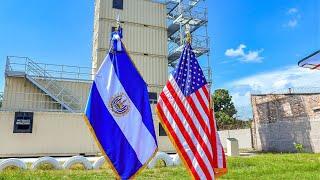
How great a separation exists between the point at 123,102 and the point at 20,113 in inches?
685

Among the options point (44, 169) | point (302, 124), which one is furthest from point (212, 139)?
point (302, 124)

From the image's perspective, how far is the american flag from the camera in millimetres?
5617

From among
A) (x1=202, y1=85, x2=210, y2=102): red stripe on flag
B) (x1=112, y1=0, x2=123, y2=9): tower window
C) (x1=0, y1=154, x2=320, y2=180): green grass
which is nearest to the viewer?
(x1=202, y1=85, x2=210, y2=102): red stripe on flag

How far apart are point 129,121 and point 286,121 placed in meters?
23.4

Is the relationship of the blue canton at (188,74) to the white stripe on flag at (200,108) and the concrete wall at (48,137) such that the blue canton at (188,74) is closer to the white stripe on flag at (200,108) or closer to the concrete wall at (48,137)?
the white stripe on flag at (200,108)

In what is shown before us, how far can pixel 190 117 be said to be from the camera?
581 centimetres

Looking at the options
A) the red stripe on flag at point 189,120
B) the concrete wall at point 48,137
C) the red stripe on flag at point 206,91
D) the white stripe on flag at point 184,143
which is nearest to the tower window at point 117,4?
the concrete wall at point 48,137

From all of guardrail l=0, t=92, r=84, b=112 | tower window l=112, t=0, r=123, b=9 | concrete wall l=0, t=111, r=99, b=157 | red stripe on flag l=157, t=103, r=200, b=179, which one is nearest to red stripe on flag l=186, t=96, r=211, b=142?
red stripe on flag l=157, t=103, r=200, b=179

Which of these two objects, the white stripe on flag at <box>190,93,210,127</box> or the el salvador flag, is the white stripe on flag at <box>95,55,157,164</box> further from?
the white stripe on flag at <box>190,93,210,127</box>

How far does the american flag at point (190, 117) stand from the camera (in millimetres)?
5617

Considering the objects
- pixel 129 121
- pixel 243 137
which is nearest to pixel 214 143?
pixel 129 121

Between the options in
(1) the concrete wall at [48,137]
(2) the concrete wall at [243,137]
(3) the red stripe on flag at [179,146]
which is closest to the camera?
(3) the red stripe on flag at [179,146]

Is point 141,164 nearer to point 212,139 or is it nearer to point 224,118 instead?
point 212,139

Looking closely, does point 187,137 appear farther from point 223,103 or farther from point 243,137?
point 223,103
